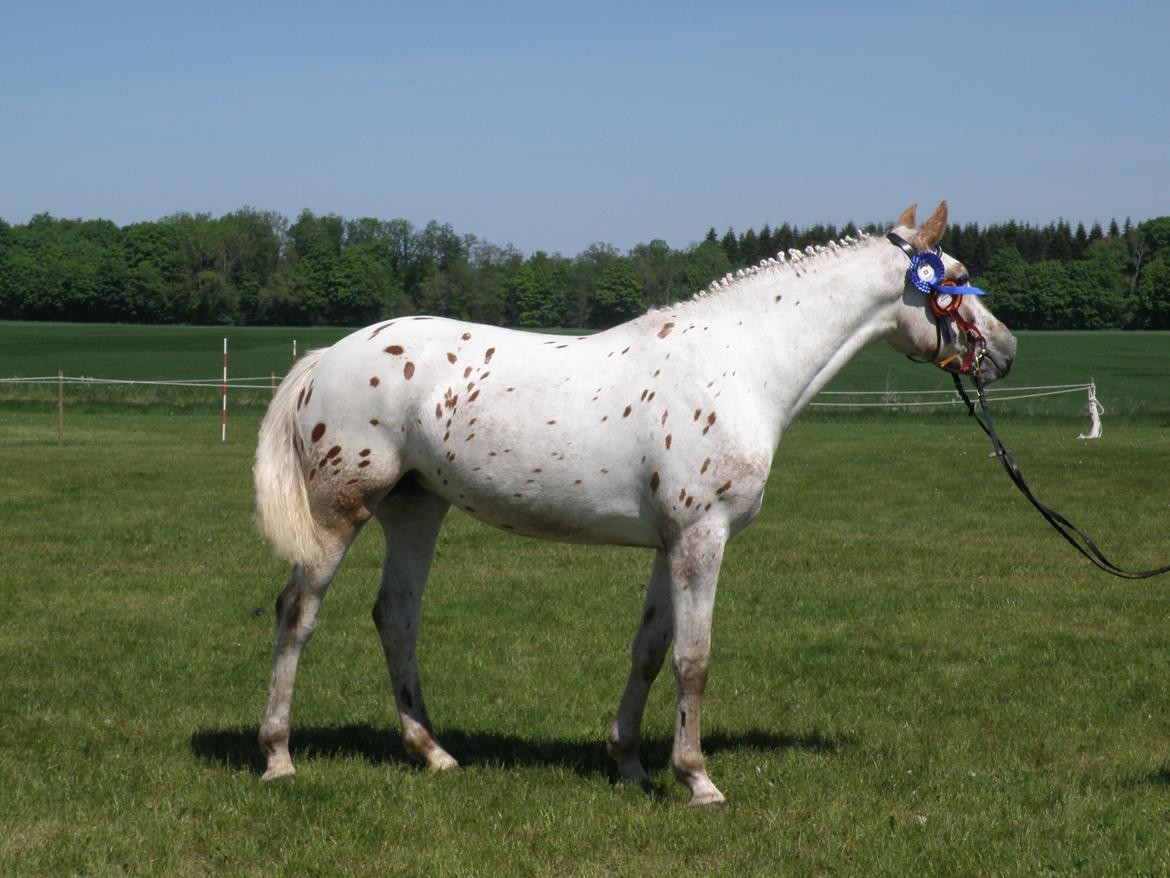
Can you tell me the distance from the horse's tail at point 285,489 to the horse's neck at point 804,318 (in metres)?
2.09

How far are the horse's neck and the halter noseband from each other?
9 centimetres

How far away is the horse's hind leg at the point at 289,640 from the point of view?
5.71m

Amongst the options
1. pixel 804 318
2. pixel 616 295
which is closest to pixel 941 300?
pixel 804 318

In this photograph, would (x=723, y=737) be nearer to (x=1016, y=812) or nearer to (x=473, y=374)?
(x=1016, y=812)

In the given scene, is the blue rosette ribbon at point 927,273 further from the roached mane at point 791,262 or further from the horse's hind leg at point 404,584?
the horse's hind leg at point 404,584

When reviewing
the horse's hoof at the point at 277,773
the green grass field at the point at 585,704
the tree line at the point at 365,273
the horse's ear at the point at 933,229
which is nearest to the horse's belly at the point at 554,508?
the green grass field at the point at 585,704

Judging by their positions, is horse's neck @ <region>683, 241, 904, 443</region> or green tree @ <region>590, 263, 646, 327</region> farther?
green tree @ <region>590, 263, 646, 327</region>

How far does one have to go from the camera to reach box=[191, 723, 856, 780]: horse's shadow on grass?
6.08m

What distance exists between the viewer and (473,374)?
5.64 meters

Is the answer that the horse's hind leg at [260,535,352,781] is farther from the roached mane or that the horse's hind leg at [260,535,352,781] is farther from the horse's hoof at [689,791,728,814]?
the roached mane

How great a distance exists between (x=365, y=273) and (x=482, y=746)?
92.3 meters

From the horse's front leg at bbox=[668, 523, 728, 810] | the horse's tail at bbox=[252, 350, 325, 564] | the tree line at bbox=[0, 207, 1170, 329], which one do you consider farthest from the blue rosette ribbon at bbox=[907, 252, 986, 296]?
the tree line at bbox=[0, 207, 1170, 329]

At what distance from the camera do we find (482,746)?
6434 millimetres

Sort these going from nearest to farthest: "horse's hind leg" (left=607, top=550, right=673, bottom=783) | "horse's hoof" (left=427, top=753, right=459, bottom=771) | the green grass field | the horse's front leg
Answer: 1. the green grass field
2. the horse's front leg
3. "horse's hind leg" (left=607, top=550, right=673, bottom=783)
4. "horse's hoof" (left=427, top=753, right=459, bottom=771)
